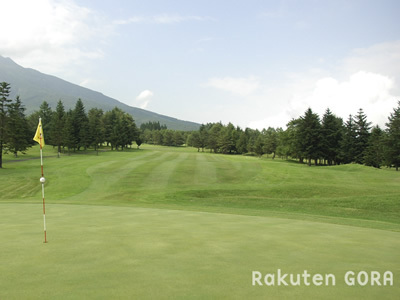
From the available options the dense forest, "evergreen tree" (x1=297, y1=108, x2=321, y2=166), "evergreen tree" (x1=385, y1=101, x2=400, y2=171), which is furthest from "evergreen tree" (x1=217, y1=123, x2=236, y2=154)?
"evergreen tree" (x1=385, y1=101, x2=400, y2=171)

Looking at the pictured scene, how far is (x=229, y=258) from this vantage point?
21.7 feet

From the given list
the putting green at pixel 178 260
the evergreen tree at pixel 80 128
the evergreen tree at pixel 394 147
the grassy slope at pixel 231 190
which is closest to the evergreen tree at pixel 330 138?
the evergreen tree at pixel 394 147

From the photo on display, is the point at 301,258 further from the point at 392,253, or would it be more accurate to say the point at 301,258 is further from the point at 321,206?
the point at 321,206

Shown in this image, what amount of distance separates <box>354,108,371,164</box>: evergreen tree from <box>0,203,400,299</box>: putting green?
67.7 meters

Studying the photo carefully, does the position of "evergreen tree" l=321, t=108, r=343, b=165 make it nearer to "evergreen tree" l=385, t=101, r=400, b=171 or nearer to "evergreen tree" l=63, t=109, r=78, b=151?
"evergreen tree" l=385, t=101, r=400, b=171

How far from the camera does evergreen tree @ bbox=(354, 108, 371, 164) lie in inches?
2749

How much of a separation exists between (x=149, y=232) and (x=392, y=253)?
6.78 m

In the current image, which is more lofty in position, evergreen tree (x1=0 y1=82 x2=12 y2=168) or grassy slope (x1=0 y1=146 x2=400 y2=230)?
evergreen tree (x1=0 y1=82 x2=12 y2=168)

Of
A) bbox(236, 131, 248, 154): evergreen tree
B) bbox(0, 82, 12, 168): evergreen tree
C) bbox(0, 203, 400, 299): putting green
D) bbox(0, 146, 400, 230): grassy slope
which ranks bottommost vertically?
bbox(0, 146, 400, 230): grassy slope

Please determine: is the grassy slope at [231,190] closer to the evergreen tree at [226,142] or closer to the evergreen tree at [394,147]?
the evergreen tree at [394,147]

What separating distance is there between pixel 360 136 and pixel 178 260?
7516 cm

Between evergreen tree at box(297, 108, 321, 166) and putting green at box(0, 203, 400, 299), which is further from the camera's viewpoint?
evergreen tree at box(297, 108, 321, 166)

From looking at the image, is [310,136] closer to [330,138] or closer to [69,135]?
[330,138]

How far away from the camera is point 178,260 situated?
20.9 ft
